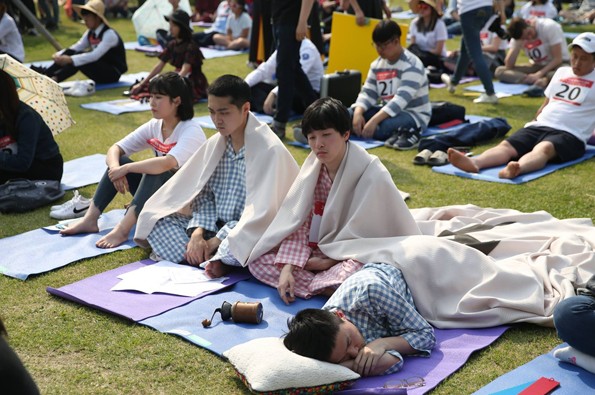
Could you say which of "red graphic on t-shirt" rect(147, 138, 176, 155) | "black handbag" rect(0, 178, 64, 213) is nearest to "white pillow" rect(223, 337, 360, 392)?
"red graphic on t-shirt" rect(147, 138, 176, 155)

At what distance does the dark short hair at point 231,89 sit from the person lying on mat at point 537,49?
21.0 ft

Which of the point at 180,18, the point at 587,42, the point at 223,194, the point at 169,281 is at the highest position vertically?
the point at 587,42

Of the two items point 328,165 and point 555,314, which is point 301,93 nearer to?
point 328,165

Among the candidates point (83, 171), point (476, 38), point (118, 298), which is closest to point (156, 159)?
point (118, 298)

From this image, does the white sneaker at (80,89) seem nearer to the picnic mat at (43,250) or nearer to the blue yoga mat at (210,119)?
the blue yoga mat at (210,119)

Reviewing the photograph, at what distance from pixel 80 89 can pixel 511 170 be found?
644cm

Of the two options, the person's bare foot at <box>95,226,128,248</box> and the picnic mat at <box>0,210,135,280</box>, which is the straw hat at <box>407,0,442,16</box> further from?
the person's bare foot at <box>95,226,128,248</box>

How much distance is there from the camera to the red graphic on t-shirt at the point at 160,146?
589 cm

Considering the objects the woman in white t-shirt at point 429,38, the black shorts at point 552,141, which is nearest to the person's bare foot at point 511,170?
the black shorts at point 552,141

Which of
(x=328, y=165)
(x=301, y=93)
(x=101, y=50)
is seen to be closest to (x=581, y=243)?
(x=328, y=165)

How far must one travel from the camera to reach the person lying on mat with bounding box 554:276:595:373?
372 centimetres

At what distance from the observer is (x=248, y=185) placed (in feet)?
17.3

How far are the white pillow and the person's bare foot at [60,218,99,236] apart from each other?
2661 mm

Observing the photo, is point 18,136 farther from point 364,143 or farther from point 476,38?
A: point 476,38
